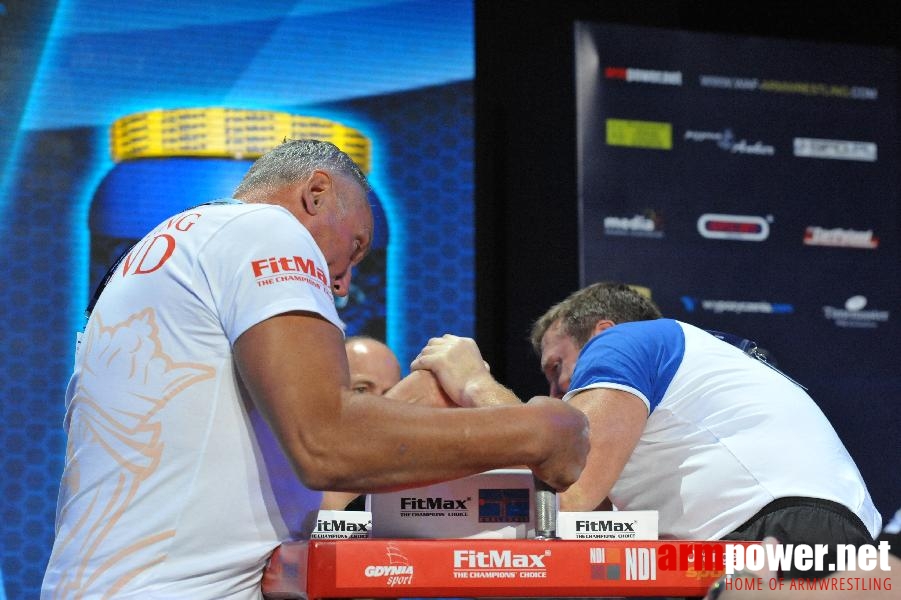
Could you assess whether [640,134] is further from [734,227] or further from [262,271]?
[262,271]

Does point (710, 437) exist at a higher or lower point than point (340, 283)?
lower

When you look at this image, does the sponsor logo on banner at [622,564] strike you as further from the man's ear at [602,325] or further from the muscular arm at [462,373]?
the man's ear at [602,325]

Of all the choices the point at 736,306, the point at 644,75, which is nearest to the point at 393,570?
the point at 736,306

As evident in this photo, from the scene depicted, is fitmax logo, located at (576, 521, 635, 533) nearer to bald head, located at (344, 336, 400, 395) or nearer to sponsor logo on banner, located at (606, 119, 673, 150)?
bald head, located at (344, 336, 400, 395)

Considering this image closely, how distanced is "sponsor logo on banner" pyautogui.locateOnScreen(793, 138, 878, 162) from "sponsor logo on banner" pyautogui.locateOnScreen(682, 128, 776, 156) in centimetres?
15

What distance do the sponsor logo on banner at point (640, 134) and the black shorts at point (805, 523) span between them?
2.46 metres

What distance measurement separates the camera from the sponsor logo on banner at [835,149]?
450 cm

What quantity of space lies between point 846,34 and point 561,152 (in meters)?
1.65

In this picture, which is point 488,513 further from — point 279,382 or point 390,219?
point 390,219

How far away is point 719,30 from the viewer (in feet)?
16.6

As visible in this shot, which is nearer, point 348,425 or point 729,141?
point 348,425

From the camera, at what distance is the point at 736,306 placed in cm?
431

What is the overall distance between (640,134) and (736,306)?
0.78m

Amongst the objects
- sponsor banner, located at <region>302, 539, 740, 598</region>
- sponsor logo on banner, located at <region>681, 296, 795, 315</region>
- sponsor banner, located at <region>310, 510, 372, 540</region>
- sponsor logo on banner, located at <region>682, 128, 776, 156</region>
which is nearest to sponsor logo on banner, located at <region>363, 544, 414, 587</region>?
sponsor banner, located at <region>302, 539, 740, 598</region>
